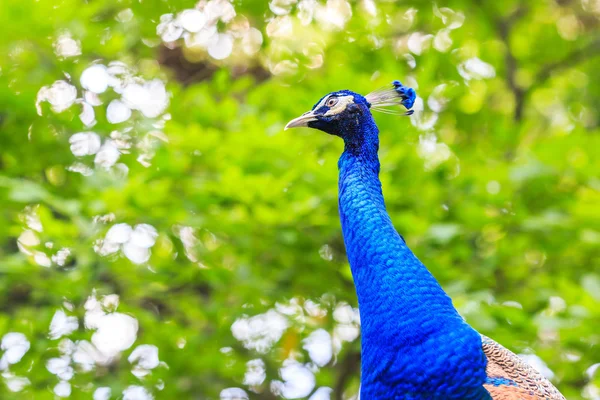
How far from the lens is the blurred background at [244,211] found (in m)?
3.37

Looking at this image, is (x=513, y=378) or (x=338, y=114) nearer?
(x=513, y=378)

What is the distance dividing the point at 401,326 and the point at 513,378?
0.36 meters

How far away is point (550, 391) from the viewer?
2.24 metres

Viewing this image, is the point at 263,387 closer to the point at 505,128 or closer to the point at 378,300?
the point at 505,128

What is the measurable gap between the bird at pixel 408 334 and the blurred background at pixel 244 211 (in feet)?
2.71

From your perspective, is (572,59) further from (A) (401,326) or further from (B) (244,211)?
(A) (401,326)

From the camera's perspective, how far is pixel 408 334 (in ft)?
6.72

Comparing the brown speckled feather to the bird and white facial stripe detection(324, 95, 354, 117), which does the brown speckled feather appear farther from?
white facial stripe detection(324, 95, 354, 117)

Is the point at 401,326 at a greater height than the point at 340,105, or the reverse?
the point at 340,105

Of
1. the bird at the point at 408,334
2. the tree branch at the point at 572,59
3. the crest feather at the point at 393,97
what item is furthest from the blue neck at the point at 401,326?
the tree branch at the point at 572,59

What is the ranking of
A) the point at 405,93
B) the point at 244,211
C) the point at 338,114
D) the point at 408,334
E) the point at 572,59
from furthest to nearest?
the point at 572,59
the point at 244,211
the point at 405,93
the point at 338,114
the point at 408,334

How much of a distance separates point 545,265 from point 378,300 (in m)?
2.18

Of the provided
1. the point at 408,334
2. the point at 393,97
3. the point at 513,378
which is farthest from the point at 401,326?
the point at 393,97

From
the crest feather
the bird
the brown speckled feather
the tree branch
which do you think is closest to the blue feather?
the crest feather
